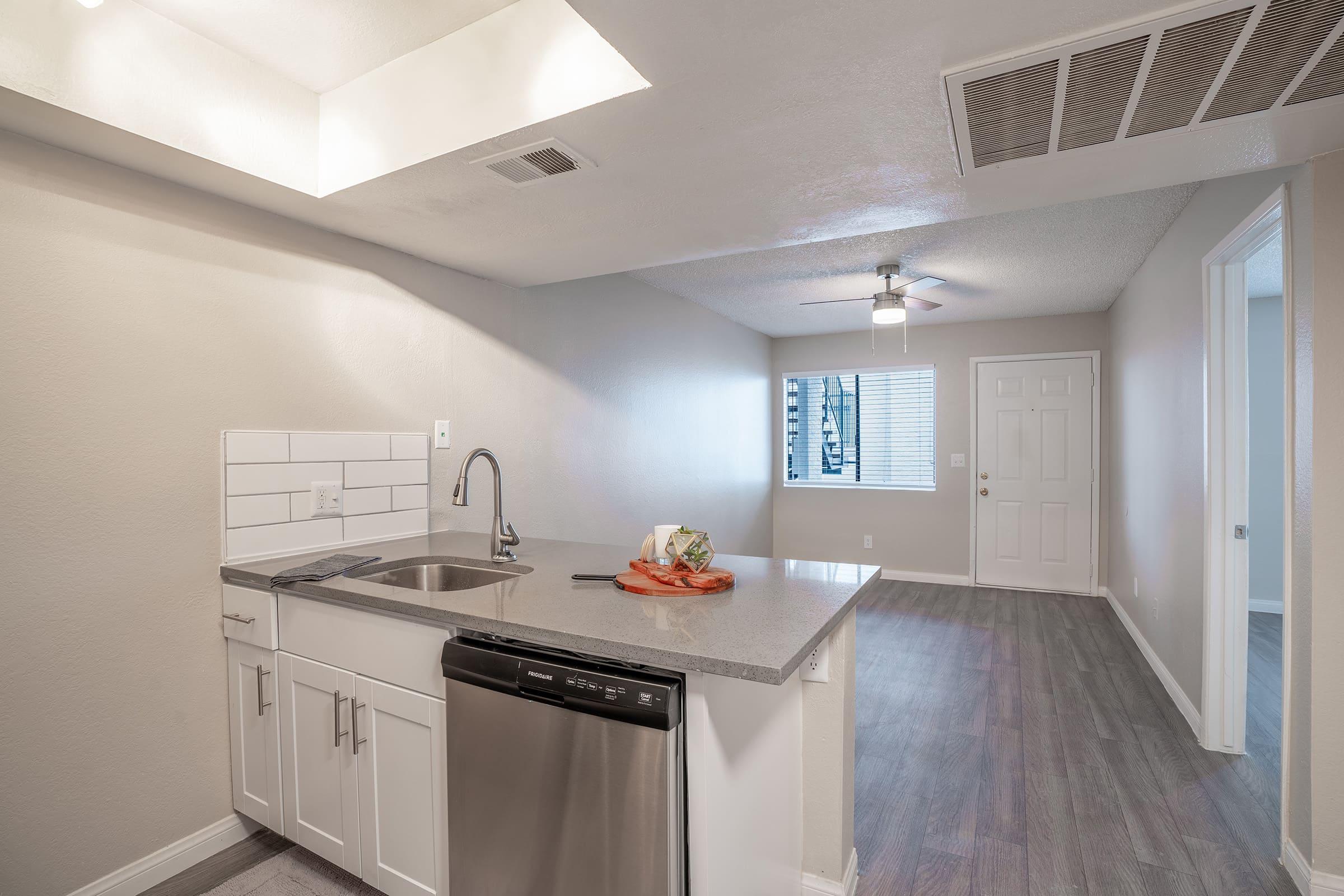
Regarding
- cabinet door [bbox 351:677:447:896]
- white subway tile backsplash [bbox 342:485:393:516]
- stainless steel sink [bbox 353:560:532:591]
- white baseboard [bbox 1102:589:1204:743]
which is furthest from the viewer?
white baseboard [bbox 1102:589:1204:743]

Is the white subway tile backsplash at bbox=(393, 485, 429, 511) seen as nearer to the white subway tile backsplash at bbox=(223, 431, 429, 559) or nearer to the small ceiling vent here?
the white subway tile backsplash at bbox=(223, 431, 429, 559)

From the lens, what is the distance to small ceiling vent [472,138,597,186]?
1.73 metres

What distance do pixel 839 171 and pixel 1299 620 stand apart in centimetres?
185

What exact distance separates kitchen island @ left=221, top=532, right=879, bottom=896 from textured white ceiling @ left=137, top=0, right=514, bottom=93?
4.99 feet

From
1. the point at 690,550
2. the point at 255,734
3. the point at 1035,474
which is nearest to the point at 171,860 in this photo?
the point at 255,734

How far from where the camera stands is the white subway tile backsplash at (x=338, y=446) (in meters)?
2.22

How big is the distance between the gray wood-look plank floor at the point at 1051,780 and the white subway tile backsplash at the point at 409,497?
2021mm

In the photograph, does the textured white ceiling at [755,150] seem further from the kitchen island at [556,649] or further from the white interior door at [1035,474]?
the white interior door at [1035,474]

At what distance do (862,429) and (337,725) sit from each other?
5.30m

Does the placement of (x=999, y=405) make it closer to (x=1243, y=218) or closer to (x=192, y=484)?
(x=1243, y=218)

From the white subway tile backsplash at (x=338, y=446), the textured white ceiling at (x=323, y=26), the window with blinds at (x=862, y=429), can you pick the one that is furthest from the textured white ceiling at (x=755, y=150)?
the window with blinds at (x=862, y=429)

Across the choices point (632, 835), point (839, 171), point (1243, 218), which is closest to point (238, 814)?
point (632, 835)

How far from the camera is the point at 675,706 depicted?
1.24m

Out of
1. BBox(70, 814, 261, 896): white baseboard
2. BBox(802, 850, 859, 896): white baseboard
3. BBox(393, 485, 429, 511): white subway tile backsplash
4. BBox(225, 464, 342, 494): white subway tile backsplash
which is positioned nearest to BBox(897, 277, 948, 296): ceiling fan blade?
BBox(393, 485, 429, 511): white subway tile backsplash
